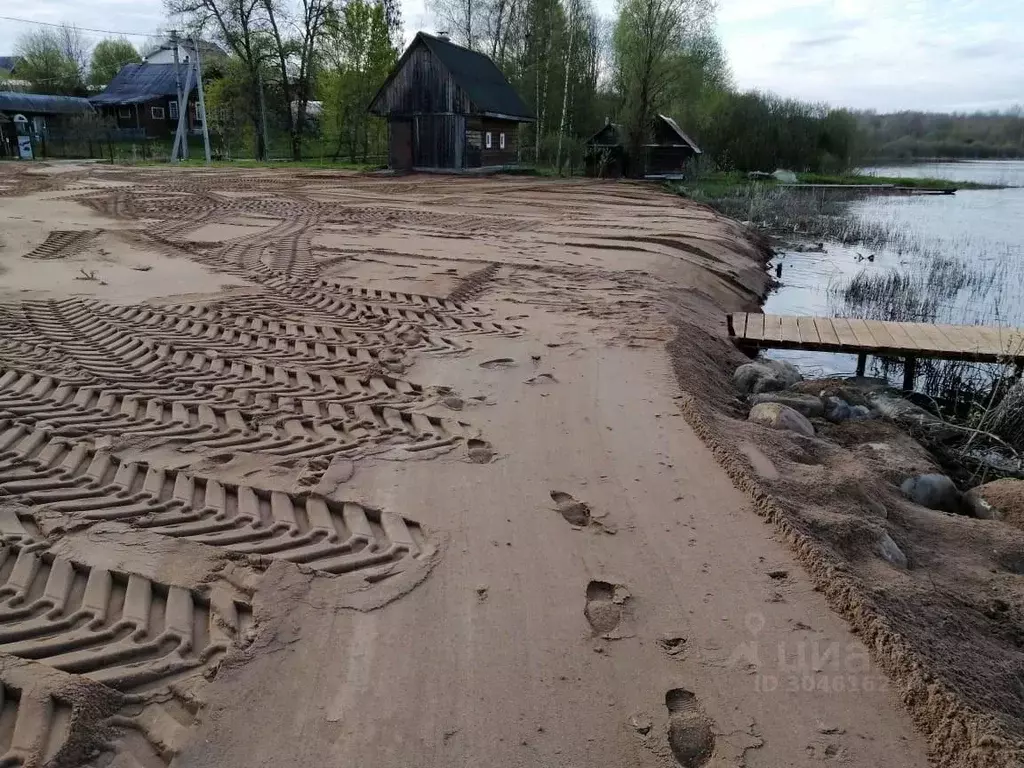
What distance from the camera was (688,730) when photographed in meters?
2.64

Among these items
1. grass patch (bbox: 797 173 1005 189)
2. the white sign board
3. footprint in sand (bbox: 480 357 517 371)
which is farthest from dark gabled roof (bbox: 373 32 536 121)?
footprint in sand (bbox: 480 357 517 371)

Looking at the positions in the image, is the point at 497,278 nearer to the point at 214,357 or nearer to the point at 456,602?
the point at 214,357

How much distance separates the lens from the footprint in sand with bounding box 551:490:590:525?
13.4 feet

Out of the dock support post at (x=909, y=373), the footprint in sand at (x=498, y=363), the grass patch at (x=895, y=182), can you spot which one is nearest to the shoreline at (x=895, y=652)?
the footprint in sand at (x=498, y=363)

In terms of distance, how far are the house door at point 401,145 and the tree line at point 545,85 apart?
23.2ft

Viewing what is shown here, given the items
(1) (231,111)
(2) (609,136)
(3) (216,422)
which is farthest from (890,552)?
(1) (231,111)

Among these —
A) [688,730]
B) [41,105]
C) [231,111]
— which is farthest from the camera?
[41,105]

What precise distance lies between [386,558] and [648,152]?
32.1 m

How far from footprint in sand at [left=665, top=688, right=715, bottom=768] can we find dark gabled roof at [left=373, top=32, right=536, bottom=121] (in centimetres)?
2899

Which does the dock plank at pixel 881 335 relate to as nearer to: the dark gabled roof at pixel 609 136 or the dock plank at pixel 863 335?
the dock plank at pixel 863 335

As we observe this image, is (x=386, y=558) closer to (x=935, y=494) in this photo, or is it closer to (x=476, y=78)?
(x=935, y=494)

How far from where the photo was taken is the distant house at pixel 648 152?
32250 mm

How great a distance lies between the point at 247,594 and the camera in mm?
3225

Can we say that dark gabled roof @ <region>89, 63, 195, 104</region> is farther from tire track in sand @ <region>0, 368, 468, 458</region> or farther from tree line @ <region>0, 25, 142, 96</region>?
tire track in sand @ <region>0, 368, 468, 458</region>
